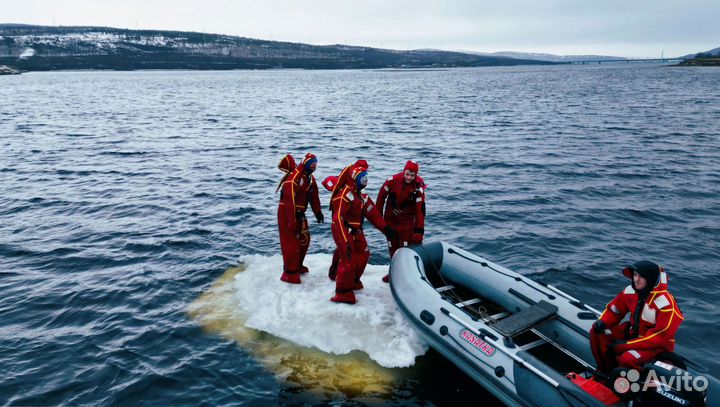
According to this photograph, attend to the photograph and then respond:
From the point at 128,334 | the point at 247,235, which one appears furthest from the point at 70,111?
the point at 128,334

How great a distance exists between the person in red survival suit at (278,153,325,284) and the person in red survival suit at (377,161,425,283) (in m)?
1.11

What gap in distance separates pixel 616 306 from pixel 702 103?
137 feet

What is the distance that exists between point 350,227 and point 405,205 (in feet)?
3.82

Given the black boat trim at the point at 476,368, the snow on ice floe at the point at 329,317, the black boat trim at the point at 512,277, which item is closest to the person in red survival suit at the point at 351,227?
the snow on ice floe at the point at 329,317

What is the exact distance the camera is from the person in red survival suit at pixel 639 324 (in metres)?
4.72

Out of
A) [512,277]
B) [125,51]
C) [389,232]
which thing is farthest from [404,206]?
[125,51]

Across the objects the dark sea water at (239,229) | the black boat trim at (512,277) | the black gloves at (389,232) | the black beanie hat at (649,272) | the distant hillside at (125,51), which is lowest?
the dark sea water at (239,229)

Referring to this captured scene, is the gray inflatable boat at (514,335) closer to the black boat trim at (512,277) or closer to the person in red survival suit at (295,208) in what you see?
the black boat trim at (512,277)

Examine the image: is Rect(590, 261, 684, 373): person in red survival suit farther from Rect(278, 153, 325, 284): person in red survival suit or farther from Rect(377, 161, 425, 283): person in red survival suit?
Rect(278, 153, 325, 284): person in red survival suit

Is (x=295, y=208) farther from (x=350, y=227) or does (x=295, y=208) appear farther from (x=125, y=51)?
(x=125, y=51)

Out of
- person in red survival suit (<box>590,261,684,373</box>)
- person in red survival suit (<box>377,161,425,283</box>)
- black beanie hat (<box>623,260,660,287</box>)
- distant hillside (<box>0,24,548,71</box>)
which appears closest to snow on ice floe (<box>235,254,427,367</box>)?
person in red survival suit (<box>377,161,425,283</box>)

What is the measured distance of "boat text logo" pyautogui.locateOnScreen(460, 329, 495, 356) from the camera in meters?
5.44

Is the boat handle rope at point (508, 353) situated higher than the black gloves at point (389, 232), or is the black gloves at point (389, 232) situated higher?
the black gloves at point (389, 232)

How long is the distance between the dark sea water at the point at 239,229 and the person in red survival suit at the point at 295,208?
5.25ft
